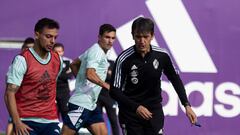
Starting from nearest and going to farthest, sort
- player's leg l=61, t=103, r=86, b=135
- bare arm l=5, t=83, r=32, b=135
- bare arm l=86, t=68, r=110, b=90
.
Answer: bare arm l=5, t=83, r=32, b=135
bare arm l=86, t=68, r=110, b=90
player's leg l=61, t=103, r=86, b=135

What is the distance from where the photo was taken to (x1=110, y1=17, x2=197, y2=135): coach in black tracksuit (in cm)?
686

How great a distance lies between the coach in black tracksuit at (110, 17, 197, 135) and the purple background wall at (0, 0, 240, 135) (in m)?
4.89

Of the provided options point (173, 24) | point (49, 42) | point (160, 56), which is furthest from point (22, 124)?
point (173, 24)

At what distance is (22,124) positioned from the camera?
652 centimetres

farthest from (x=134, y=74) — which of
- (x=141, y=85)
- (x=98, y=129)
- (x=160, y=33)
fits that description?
(x=160, y=33)

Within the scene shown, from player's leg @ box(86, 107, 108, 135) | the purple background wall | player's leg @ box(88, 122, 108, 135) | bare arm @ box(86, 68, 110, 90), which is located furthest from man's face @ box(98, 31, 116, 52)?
the purple background wall

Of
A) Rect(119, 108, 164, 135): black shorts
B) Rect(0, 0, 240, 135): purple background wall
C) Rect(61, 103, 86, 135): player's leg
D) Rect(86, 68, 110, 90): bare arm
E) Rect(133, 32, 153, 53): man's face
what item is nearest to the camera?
Rect(133, 32, 153, 53): man's face

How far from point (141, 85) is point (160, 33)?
5.23 m

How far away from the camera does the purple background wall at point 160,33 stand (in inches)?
463

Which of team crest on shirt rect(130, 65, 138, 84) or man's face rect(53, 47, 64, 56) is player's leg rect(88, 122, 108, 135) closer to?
team crest on shirt rect(130, 65, 138, 84)

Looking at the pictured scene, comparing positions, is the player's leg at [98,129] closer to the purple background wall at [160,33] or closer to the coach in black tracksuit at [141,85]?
Answer: the coach in black tracksuit at [141,85]

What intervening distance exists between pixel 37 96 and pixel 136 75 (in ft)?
3.12

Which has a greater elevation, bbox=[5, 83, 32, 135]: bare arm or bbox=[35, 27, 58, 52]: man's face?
bbox=[35, 27, 58, 52]: man's face

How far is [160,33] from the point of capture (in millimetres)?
12055
